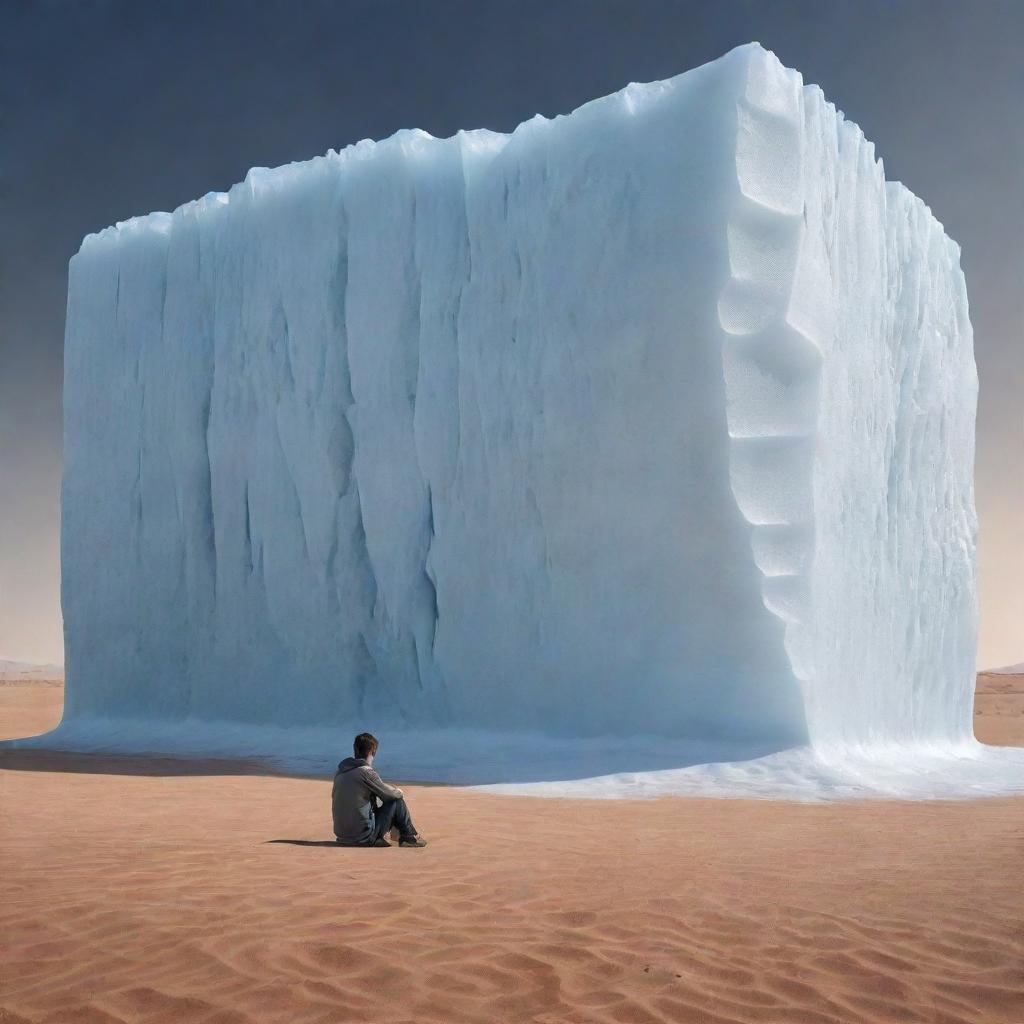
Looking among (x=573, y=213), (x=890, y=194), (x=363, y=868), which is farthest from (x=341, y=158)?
(x=363, y=868)

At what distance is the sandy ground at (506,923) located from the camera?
3.55 metres

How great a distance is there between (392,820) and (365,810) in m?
0.17

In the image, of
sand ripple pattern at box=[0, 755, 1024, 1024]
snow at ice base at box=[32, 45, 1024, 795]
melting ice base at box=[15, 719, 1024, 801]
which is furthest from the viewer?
snow at ice base at box=[32, 45, 1024, 795]

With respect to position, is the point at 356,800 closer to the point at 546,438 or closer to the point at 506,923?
the point at 506,923

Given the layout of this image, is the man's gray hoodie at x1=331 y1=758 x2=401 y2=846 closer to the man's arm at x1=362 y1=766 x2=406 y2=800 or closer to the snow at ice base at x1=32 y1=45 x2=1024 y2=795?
the man's arm at x1=362 y1=766 x2=406 y2=800

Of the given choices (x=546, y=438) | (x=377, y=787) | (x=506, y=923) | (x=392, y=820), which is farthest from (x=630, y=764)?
(x=506, y=923)

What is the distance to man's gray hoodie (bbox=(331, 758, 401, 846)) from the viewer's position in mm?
6363

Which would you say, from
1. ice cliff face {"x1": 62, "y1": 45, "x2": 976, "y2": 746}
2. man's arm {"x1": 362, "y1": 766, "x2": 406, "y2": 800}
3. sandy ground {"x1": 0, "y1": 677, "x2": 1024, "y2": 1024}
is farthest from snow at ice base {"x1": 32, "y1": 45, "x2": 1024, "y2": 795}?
man's arm {"x1": 362, "y1": 766, "x2": 406, "y2": 800}

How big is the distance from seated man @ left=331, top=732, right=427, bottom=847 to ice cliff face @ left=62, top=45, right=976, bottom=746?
18.7ft

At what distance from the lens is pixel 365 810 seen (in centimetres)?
642

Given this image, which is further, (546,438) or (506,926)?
(546,438)

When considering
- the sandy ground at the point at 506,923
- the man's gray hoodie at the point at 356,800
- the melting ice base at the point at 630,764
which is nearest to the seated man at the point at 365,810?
the man's gray hoodie at the point at 356,800

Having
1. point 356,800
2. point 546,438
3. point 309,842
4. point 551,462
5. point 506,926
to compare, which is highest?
point 546,438

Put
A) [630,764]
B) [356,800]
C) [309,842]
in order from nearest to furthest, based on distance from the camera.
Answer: [356,800]
[309,842]
[630,764]
